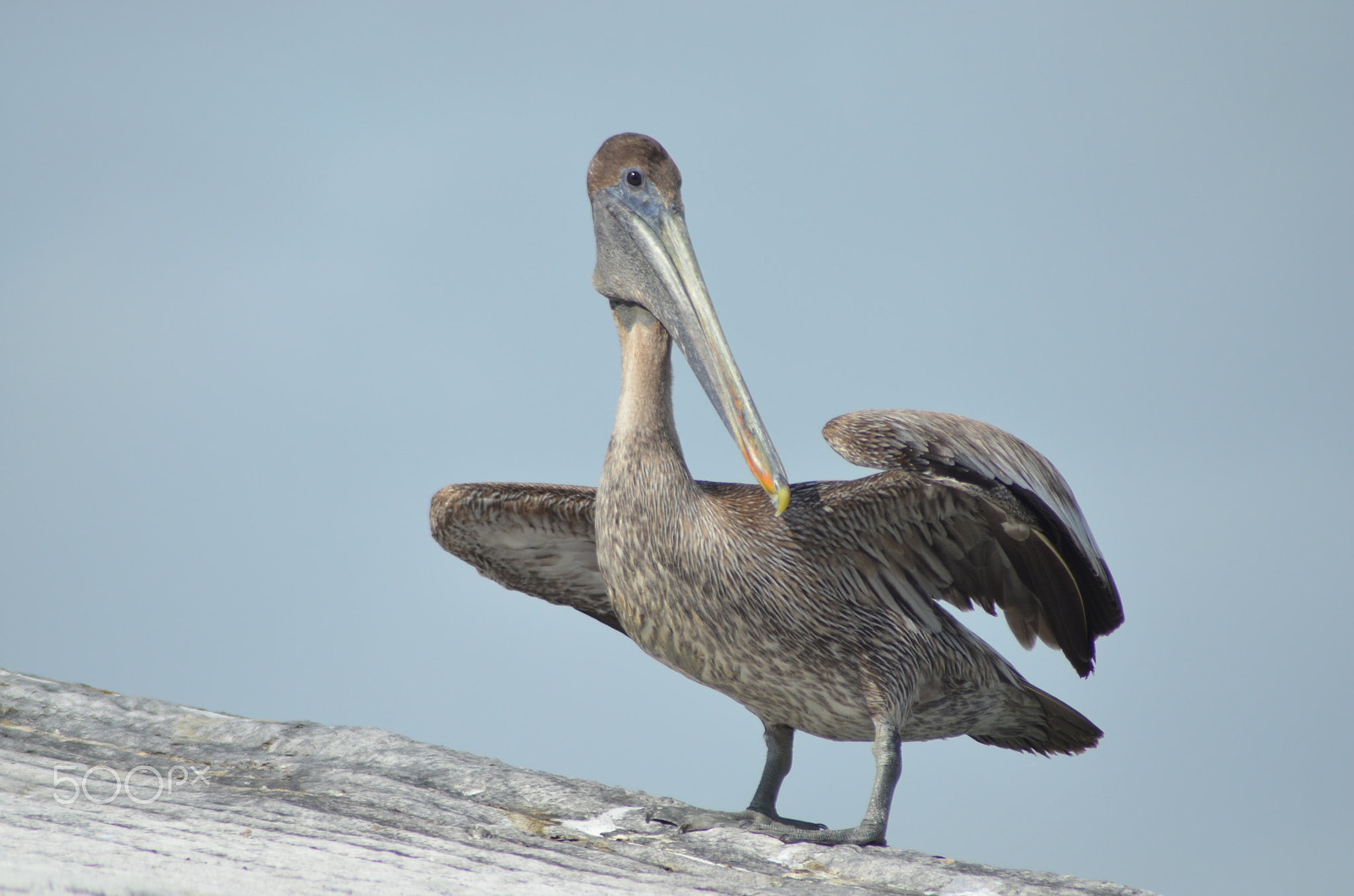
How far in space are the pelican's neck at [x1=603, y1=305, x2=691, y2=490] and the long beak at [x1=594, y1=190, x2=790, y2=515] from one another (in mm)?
111

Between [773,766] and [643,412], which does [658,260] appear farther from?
[773,766]

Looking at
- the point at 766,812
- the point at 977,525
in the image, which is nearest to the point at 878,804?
the point at 766,812

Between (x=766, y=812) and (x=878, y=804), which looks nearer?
(x=878, y=804)

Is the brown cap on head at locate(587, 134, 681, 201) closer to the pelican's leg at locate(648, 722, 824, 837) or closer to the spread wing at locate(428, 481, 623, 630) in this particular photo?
the spread wing at locate(428, 481, 623, 630)

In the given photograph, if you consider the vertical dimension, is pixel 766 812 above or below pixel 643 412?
below

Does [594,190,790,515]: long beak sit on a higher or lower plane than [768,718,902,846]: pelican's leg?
higher

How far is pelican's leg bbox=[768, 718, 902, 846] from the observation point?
4.20 m

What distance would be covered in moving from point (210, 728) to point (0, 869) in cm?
303

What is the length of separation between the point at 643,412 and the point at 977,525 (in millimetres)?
1410

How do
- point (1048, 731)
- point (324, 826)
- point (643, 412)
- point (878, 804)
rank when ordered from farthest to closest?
1. point (1048, 731)
2. point (643, 412)
3. point (878, 804)
4. point (324, 826)

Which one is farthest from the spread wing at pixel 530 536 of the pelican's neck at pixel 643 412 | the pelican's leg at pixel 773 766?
the pelican's leg at pixel 773 766

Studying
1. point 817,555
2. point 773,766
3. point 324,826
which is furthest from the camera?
point 773,766

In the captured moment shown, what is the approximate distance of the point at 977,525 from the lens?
4664mm

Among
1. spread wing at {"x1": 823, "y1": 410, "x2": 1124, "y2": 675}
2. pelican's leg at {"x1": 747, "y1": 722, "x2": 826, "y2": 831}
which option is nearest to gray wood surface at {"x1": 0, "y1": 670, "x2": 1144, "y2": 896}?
pelican's leg at {"x1": 747, "y1": 722, "x2": 826, "y2": 831}
